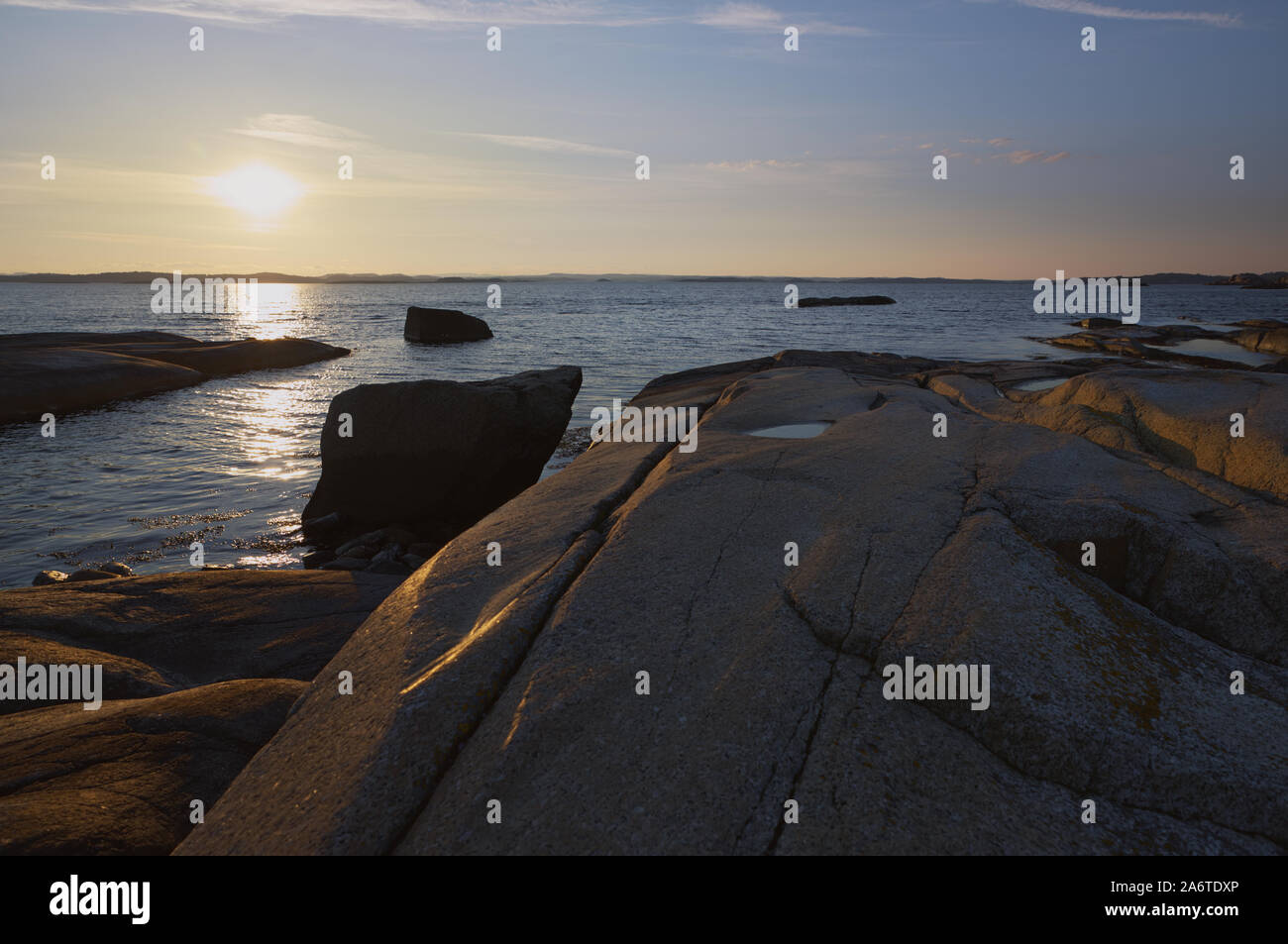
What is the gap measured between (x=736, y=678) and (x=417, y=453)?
8.91m

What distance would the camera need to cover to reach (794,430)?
8297 millimetres

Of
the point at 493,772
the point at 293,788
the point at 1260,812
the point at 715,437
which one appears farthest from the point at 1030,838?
the point at 715,437

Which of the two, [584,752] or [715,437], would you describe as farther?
[715,437]

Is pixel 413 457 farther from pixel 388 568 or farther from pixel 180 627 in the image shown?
pixel 180 627

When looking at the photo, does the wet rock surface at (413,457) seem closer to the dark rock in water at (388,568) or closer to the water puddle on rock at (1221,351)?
the dark rock in water at (388,568)

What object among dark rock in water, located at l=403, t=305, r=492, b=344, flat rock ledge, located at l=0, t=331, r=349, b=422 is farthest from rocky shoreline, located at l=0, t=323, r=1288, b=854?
dark rock in water, located at l=403, t=305, r=492, b=344

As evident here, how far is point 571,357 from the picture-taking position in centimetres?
3694

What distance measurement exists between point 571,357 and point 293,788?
34359 mm

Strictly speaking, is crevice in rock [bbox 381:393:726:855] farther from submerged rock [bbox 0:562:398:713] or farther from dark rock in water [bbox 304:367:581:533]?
dark rock in water [bbox 304:367:581:533]

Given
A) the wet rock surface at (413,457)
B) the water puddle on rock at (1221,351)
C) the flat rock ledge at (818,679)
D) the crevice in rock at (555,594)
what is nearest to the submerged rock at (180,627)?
the flat rock ledge at (818,679)

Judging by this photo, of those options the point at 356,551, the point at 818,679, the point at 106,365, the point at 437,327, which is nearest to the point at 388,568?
the point at 356,551

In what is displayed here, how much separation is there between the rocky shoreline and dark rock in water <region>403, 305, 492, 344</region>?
4327cm

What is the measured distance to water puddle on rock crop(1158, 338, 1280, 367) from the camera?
26.8m
